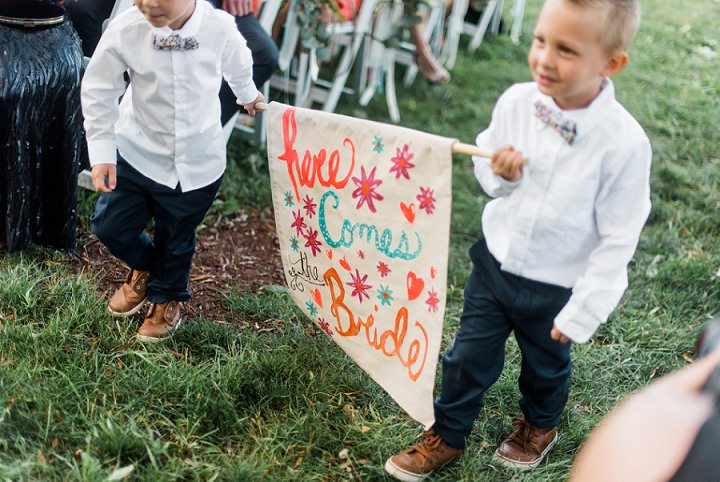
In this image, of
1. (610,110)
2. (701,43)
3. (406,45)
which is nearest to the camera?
(610,110)

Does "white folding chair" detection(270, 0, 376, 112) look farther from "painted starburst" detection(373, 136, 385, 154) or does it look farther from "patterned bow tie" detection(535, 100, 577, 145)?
"patterned bow tie" detection(535, 100, 577, 145)

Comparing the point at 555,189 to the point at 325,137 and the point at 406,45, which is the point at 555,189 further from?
the point at 406,45

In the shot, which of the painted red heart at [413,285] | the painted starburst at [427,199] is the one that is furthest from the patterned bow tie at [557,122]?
the painted red heart at [413,285]

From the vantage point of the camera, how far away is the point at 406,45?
21.5ft

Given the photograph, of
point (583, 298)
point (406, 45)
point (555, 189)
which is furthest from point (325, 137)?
point (406, 45)

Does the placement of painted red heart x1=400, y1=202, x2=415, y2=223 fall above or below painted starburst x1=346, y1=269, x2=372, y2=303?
above

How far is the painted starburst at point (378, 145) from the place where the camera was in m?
2.36

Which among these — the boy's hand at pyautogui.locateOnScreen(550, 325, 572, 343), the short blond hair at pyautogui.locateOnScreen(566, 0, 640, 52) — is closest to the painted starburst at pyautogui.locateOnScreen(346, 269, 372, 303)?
the boy's hand at pyautogui.locateOnScreen(550, 325, 572, 343)

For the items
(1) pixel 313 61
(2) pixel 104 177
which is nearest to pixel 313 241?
(2) pixel 104 177

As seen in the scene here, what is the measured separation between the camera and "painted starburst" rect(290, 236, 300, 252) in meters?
2.72

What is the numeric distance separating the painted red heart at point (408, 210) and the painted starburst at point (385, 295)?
0.25 metres

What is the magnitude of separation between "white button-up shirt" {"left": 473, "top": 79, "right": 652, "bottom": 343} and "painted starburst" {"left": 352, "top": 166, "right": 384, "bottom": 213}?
1.16ft

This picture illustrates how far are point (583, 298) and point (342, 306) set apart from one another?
84 cm

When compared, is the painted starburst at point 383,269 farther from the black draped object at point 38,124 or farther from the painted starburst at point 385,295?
the black draped object at point 38,124
